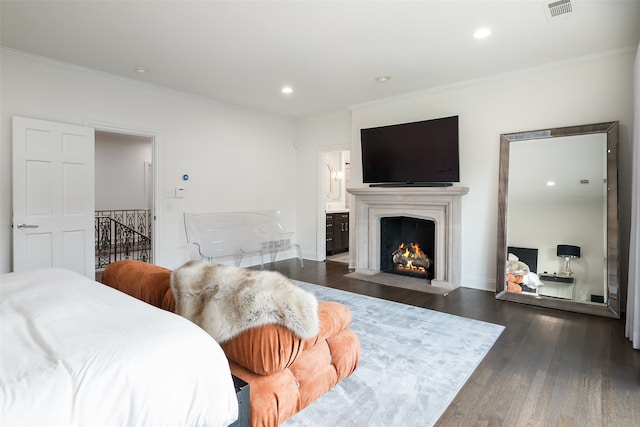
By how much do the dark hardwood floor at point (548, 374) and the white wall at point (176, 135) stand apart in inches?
139

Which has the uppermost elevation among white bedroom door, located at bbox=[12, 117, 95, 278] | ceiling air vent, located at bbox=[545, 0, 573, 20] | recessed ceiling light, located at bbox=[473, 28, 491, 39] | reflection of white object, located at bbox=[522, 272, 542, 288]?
recessed ceiling light, located at bbox=[473, 28, 491, 39]

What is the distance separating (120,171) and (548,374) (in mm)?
9224

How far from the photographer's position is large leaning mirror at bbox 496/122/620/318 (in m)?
3.54

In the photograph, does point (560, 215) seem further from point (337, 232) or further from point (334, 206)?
point (334, 206)

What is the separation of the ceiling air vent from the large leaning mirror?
1.39m

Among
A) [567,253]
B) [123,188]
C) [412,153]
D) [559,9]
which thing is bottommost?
[567,253]

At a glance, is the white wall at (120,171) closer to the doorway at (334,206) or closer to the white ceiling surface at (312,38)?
the doorway at (334,206)

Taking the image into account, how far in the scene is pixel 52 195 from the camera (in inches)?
150

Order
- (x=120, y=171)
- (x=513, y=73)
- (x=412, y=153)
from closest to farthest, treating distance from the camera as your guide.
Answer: (x=513, y=73), (x=412, y=153), (x=120, y=171)

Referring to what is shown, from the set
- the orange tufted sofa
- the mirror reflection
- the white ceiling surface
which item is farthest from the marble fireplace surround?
the orange tufted sofa

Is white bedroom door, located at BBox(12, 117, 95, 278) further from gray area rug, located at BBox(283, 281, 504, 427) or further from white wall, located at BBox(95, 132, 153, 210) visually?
white wall, located at BBox(95, 132, 153, 210)

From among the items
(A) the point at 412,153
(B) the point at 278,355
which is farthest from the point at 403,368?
(A) the point at 412,153

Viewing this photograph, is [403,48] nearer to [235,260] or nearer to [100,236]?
[235,260]

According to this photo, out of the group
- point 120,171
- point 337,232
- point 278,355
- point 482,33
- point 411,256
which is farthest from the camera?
point 120,171
